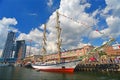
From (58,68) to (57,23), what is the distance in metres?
25.3

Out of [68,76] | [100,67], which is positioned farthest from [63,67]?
[68,76]

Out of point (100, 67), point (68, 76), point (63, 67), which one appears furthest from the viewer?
point (100, 67)

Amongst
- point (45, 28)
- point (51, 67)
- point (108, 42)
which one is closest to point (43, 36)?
point (45, 28)

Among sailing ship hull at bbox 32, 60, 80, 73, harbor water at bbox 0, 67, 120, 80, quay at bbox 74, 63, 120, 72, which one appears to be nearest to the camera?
harbor water at bbox 0, 67, 120, 80

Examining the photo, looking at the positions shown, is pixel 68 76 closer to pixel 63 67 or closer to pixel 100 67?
pixel 63 67

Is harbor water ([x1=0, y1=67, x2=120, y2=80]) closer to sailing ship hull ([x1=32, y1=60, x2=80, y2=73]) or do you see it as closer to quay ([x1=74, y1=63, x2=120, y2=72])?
quay ([x1=74, y1=63, x2=120, y2=72])

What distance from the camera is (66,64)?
6062cm

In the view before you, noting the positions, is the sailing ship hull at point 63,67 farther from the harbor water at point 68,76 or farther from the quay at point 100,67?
the quay at point 100,67

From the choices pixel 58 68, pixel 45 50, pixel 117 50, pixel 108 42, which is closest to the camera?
pixel 108 42

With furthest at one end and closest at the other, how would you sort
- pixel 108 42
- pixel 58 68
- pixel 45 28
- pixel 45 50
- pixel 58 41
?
pixel 45 28, pixel 45 50, pixel 58 41, pixel 58 68, pixel 108 42

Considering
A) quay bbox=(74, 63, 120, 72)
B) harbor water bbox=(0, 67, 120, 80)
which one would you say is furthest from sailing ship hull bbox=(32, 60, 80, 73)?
quay bbox=(74, 63, 120, 72)

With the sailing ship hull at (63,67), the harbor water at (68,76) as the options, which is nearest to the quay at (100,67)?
the harbor water at (68,76)

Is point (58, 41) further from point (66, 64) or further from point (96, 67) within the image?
point (96, 67)

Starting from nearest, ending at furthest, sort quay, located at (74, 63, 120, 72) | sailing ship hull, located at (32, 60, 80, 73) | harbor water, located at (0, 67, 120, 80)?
harbor water, located at (0, 67, 120, 80), quay, located at (74, 63, 120, 72), sailing ship hull, located at (32, 60, 80, 73)
